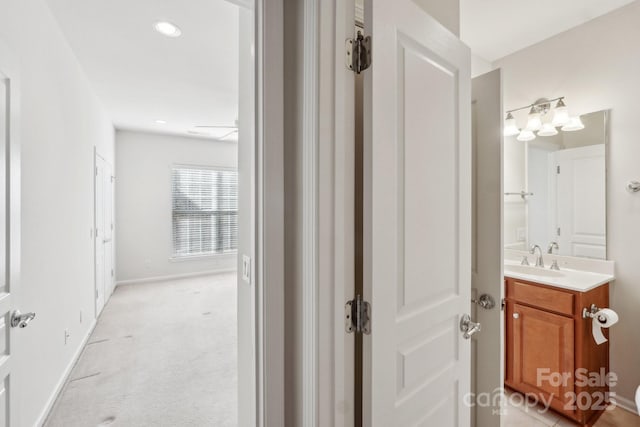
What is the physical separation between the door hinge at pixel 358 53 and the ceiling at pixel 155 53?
164 cm

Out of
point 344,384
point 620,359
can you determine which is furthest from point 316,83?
point 620,359

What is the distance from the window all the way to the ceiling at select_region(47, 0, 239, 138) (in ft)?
6.00

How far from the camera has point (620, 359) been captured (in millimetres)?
2047

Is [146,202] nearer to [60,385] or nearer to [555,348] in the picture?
[60,385]

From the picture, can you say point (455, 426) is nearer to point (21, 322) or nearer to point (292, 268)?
point (292, 268)

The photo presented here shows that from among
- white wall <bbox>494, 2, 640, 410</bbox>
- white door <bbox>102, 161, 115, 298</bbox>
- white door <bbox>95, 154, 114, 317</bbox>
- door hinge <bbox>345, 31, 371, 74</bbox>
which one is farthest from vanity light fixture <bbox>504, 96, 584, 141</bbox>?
white door <bbox>102, 161, 115, 298</bbox>

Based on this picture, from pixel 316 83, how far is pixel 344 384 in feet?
2.75

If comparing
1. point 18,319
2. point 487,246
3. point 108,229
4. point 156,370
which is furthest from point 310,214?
point 108,229

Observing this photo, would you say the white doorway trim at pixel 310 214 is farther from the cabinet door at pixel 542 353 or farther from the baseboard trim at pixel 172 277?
the baseboard trim at pixel 172 277

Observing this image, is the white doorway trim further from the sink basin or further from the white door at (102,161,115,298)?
the white door at (102,161,115,298)

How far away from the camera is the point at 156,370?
8.39 ft

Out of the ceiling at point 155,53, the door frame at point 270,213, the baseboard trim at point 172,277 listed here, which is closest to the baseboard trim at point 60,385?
the door frame at point 270,213

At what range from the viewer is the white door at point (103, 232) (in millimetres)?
3650

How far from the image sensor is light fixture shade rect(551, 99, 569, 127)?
7.36 feet
